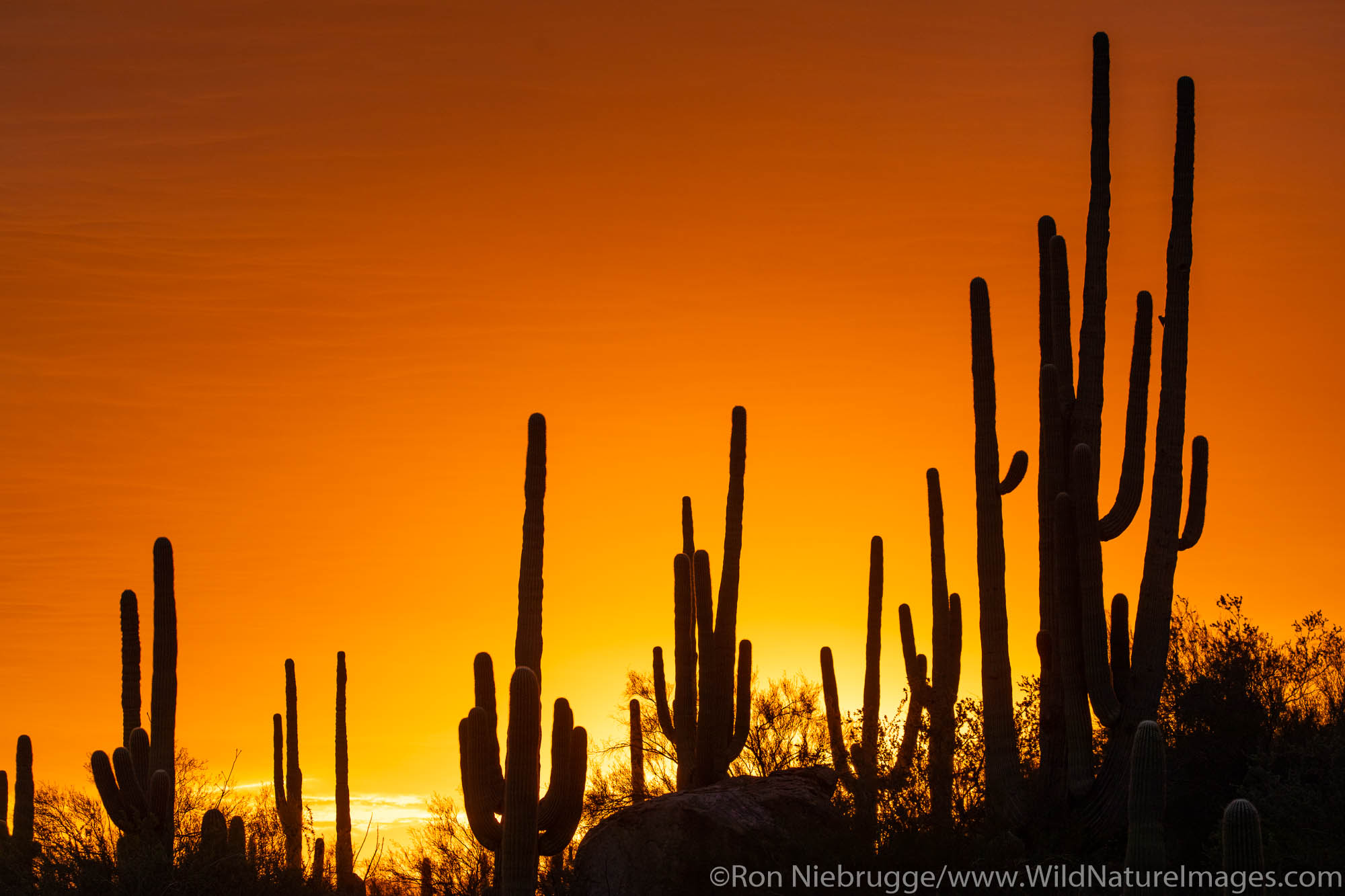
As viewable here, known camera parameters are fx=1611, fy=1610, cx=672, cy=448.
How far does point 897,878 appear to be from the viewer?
56.9 ft

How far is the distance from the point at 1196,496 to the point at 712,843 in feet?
22.7

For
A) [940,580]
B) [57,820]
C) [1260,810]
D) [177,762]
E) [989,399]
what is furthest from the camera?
[177,762]

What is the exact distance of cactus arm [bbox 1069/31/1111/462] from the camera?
18.4 m

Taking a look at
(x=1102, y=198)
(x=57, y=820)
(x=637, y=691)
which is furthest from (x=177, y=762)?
(x=1102, y=198)

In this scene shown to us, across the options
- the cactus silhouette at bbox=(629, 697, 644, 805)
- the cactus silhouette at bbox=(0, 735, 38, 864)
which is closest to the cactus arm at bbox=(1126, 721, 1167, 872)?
the cactus silhouette at bbox=(629, 697, 644, 805)

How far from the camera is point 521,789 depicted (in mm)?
16719

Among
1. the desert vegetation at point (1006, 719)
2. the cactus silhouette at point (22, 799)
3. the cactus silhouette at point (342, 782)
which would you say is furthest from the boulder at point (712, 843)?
the cactus silhouette at point (342, 782)

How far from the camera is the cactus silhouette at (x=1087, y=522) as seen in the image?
1725 cm

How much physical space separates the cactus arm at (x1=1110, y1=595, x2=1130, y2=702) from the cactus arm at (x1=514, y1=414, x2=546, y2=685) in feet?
20.6

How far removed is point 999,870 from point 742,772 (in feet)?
34.3

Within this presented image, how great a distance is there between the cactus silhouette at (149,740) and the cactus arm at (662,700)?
716 cm

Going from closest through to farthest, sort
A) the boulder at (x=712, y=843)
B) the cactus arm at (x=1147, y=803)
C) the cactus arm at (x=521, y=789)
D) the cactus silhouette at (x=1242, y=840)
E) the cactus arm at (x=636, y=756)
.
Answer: the cactus silhouette at (x=1242, y=840), the cactus arm at (x=1147, y=803), the cactus arm at (x=521, y=789), the boulder at (x=712, y=843), the cactus arm at (x=636, y=756)

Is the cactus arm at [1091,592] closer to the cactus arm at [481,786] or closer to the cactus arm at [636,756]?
the cactus arm at [481,786]

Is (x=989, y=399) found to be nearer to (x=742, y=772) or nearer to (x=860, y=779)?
(x=860, y=779)
